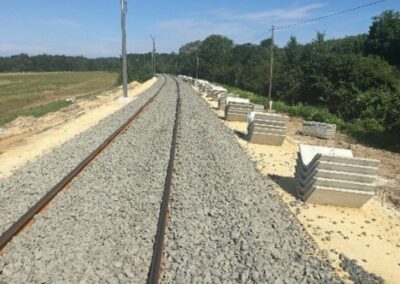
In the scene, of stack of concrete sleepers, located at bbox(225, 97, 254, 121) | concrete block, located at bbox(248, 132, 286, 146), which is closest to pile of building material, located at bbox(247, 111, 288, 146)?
concrete block, located at bbox(248, 132, 286, 146)

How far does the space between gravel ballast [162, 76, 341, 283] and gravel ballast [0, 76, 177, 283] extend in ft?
1.45

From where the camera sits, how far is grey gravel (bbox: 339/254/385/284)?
6.23m

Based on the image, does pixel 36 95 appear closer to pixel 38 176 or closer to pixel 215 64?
pixel 215 64

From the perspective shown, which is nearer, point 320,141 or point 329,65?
point 320,141

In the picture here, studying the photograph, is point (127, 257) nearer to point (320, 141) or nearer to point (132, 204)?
point (132, 204)

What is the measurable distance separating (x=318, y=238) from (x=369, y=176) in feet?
7.84

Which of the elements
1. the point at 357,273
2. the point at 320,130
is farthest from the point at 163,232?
the point at 320,130

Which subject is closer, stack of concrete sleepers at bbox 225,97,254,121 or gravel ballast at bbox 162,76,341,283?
gravel ballast at bbox 162,76,341,283

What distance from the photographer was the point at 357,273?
6.39m

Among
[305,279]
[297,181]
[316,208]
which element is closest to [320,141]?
[297,181]

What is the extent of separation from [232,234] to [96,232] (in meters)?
2.13

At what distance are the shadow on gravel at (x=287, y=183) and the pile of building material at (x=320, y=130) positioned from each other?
769 cm

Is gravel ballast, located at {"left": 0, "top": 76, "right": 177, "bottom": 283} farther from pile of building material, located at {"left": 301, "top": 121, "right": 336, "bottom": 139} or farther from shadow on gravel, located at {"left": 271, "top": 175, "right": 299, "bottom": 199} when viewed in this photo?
pile of building material, located at {"left": 301, "top": 121, "right": 336, "bottom": 139}

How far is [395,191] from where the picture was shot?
11.2 meters
